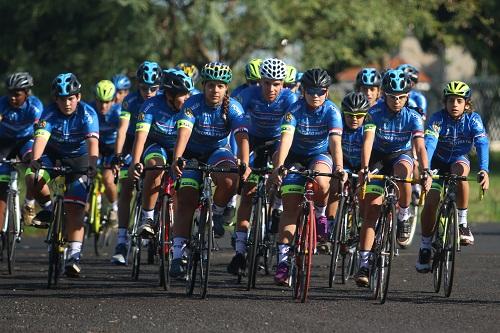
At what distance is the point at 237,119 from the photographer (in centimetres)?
1402

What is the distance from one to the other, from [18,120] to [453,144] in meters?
5.01

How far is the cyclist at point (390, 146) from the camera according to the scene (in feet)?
45.6

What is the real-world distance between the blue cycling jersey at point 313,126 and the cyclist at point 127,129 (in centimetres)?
296

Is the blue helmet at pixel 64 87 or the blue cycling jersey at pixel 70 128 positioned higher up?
the blue helmet at pixel 64 87

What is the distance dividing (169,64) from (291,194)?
21316mm

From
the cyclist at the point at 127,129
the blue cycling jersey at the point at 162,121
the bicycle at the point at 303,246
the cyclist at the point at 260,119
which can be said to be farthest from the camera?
the cyclist at the point at 127,129

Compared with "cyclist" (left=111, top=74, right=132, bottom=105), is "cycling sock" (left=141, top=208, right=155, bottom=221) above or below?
below

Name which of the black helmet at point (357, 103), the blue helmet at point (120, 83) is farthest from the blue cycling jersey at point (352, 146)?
the blue helmet at point (120, 83)

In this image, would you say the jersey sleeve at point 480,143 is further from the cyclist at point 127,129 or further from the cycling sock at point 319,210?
the cyclist at point 127,129

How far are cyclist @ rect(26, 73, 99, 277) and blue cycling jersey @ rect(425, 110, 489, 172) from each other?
11.2 feet

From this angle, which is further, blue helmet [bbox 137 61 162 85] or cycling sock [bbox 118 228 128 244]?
blue helmet [bbox 137 61 162 85]

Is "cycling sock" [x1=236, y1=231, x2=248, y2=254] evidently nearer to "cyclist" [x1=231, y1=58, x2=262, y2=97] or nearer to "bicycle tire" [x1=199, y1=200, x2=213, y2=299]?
"bicycle tire" [x1=199, y1=200, x2=213, y2=299]

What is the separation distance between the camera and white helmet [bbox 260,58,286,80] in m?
14.6

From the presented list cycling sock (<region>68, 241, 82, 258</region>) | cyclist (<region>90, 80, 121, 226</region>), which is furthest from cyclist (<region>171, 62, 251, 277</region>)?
cyclist (<region>90, 80, 121, 226</region>)
